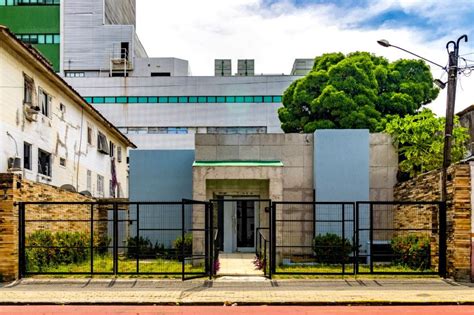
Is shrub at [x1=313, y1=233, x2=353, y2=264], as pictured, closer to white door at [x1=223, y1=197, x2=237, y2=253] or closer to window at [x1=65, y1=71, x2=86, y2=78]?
white door at [x1=223, y1=197, x2=237, y2=253]

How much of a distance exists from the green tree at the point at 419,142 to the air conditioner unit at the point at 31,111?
13190 millimetres

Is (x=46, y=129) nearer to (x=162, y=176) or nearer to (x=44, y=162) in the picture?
(x=44, y=162)

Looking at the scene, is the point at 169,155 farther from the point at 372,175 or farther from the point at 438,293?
the point at 438,293

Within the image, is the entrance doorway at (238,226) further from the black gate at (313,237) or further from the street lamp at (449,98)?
the street lamp at (449,98)

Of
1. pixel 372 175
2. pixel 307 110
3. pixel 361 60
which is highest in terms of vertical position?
pixel 361 60

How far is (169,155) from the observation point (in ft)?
81.5

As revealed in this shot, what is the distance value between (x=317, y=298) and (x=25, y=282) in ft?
25.5

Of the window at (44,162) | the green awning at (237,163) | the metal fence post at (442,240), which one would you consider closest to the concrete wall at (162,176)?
the green awning at (237,163)

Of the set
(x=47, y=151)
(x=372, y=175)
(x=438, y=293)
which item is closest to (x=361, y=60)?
(x=372, y=175)

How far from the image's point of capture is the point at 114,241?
16734 mm

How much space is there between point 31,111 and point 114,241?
774 centimetres

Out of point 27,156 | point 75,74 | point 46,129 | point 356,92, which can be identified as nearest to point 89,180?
point 46,129

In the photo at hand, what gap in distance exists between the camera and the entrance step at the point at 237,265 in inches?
723
